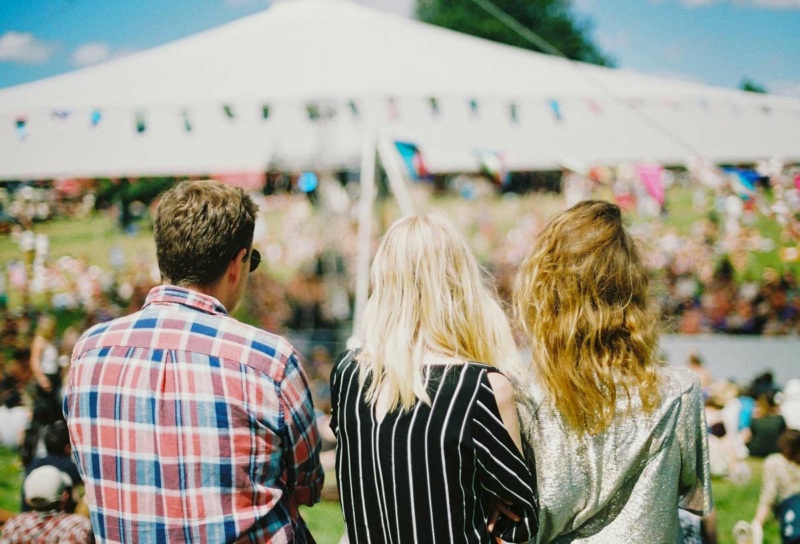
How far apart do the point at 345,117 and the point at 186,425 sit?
142 inches

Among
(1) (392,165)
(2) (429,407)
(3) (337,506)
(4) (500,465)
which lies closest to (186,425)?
(2) (429,407)

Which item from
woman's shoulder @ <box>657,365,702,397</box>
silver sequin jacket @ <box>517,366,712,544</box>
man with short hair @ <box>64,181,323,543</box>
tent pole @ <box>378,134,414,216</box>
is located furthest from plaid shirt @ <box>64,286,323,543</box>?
tent pole @ <box>378,134,414,216</box>

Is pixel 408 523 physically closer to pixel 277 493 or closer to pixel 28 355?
pixel 277 493

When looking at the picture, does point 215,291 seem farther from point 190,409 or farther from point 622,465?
point 622,465

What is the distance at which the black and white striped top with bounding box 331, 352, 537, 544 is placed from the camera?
1.31m

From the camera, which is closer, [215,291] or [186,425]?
[186,425]

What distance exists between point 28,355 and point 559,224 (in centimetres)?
534

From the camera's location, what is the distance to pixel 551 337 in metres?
1.45

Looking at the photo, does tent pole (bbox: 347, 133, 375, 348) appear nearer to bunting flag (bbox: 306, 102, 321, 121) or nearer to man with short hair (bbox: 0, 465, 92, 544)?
bunting flag (bbox: 306, 102, 321, 121)

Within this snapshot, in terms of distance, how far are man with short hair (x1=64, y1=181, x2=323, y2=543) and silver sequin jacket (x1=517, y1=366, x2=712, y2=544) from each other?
55cm

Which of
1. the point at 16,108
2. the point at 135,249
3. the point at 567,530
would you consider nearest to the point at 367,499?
the point at 567,530

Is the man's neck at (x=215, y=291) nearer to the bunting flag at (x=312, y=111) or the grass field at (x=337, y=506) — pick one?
the grass field at (x=337, y=506)

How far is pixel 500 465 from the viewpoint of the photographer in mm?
1325

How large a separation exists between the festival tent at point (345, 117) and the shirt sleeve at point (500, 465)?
3.36m
